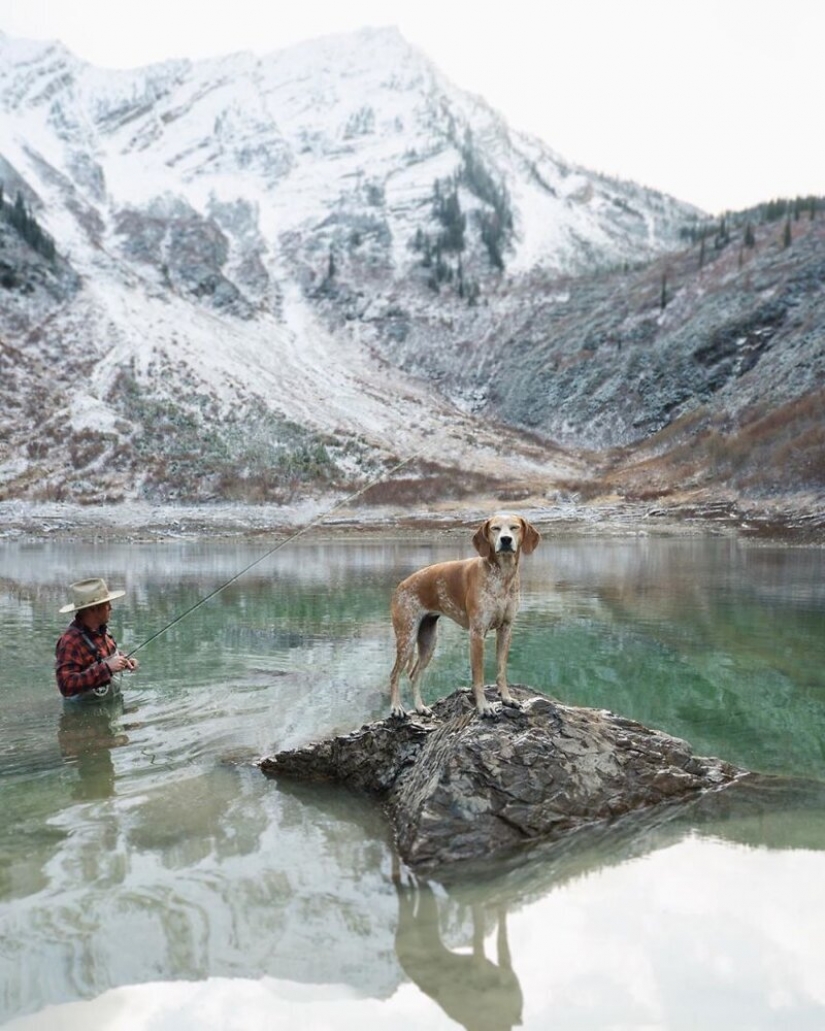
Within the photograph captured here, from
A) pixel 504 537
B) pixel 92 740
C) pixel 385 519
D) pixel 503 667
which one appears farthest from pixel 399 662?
pixel 385 519

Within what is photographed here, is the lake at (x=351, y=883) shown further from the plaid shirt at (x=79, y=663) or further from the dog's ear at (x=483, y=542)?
the dog's ear at (x=483, y=542)

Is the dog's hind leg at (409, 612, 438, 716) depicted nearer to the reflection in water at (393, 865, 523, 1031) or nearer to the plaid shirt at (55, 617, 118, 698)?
the reflection in water at (393, 865, 523, 1031)

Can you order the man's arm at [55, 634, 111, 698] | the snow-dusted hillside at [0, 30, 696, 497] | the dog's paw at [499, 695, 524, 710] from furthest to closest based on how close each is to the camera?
the snow-dusted hillside at [0, 30, 696, 497] < the man's arm at [55, 634, 111, 698] < the dog's paw at [499, 695, 524, 710]

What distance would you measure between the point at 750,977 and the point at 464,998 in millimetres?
1770

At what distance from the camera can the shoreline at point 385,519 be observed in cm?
5122

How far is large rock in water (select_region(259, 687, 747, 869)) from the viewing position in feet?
22.7

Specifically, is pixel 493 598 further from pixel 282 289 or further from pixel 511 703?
pixel 282 289

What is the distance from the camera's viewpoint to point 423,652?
8836 millimetres

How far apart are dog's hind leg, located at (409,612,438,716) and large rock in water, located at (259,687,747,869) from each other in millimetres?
173

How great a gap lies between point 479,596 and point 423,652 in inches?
63.3

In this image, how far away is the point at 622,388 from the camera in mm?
99062

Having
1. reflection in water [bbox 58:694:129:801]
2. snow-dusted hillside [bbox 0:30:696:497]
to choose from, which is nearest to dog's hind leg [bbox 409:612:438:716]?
reflection in water [bbox 58:694:129:801]

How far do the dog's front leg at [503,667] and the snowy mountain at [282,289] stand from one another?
26.9 meters

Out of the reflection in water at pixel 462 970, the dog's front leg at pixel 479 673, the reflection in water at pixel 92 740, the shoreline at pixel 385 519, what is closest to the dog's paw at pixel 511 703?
the dog's front leg at pixel 479 673
